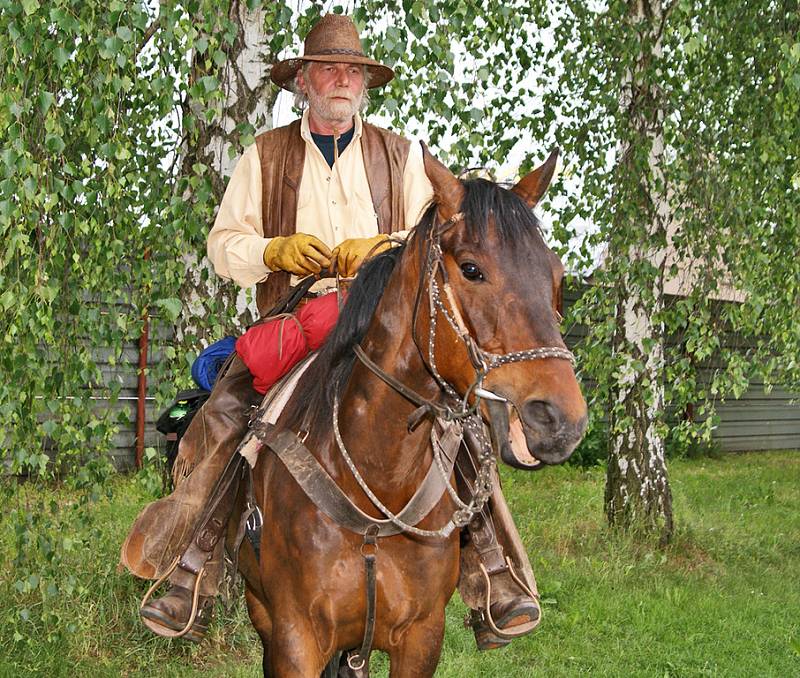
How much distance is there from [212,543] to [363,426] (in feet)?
2.74

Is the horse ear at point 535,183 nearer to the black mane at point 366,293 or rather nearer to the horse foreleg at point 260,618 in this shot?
the black mane at point 366,293

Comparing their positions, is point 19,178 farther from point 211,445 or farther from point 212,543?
point 212,543

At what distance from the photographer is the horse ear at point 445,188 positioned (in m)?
2.52

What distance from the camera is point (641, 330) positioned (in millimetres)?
7441

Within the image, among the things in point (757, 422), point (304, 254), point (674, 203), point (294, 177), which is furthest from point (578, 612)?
point (757, 422)

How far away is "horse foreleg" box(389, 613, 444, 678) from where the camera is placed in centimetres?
294

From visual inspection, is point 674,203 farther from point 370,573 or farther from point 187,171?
point 370,573

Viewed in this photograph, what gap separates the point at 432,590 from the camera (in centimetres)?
293

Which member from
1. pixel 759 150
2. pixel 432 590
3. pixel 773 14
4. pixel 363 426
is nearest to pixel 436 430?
pixel 363 426

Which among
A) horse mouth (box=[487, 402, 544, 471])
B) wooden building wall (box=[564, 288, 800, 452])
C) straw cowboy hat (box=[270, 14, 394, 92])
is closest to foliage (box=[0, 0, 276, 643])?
straw cowboy hat (box=[270, 14, 394, 92])

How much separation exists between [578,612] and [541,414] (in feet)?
14.6

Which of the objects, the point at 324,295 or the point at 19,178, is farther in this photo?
the point at 19,178

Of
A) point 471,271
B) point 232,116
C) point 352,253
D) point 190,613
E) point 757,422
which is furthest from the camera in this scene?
point 757,422

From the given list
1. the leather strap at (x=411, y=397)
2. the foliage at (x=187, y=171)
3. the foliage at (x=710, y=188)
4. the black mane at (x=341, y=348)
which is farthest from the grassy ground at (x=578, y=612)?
the leather strap at (x=411, y=397)
